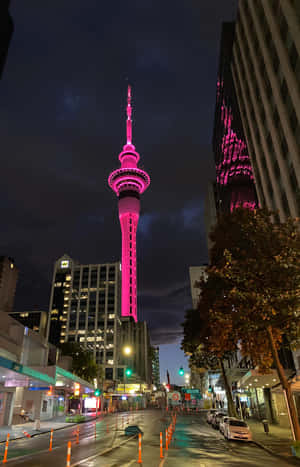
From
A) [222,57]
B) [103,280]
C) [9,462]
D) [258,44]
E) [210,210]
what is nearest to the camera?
[9,462]

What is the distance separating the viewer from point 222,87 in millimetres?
72438

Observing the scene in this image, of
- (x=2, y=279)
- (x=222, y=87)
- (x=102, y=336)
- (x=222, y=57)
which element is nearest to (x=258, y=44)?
(x=222, y=57)

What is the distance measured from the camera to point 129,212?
180625 millimetres

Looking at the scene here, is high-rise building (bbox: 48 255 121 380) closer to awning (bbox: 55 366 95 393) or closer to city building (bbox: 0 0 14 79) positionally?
awning (bbox: 55 366 95 393)

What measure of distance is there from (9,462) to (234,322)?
14.2 metres

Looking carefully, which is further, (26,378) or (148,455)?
(26,378)

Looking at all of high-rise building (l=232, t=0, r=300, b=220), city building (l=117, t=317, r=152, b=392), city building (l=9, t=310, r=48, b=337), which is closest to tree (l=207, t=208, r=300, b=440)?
high-rise building (l=232, t=0, r=300, b=220)

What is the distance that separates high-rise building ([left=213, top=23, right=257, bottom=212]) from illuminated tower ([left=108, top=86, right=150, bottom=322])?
93.3 m

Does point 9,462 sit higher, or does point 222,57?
point 222,57

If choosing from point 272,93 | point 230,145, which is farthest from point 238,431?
point 230,145

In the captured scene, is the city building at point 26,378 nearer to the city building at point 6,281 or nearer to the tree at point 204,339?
the tree at point 204,339

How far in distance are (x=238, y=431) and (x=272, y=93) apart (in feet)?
118

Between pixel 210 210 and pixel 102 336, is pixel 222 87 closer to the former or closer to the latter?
pixel 210 210

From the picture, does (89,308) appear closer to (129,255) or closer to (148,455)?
(129,255)
